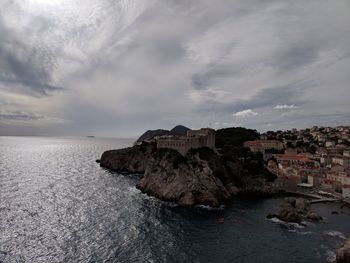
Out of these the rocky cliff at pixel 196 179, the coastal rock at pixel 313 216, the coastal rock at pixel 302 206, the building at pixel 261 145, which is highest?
the building at pixel 261 145

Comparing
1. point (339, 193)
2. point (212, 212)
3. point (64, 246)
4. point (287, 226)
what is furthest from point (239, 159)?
point (64, 246)

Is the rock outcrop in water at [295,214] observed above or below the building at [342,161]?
below

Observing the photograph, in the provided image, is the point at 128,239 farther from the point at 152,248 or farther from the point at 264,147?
the point at 264,147

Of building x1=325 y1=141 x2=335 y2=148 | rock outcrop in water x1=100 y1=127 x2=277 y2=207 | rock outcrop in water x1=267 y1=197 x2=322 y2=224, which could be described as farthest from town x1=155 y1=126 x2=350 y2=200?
building x1=325 y1=141 x2=335 y2=148

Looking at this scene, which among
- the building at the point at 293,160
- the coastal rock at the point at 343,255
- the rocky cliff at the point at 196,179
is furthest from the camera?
the building at the point at 293,160

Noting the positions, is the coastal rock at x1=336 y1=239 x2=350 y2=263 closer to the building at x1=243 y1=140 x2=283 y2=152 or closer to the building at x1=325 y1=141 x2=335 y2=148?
the building at x1=243 y1=140 x2=283 y2=152

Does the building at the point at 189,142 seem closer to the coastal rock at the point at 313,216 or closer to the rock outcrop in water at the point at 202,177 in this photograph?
the rock outcrop in water at the point at 202,177

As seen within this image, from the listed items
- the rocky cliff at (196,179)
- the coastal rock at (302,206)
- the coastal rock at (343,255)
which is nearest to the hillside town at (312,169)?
the rocky cliff at (196,179)
